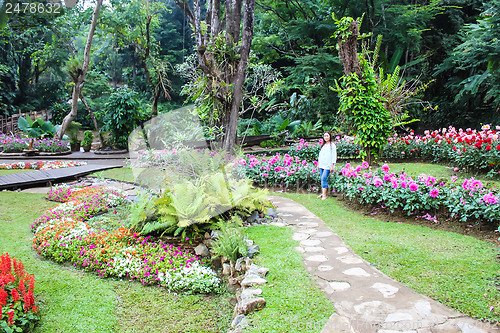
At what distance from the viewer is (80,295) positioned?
371cm

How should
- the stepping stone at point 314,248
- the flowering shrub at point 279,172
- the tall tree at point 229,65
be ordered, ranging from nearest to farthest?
1. the stepping stone at point 314,248
2. the flowering shrub at point 279,172
3. the tall tree at point 229,65

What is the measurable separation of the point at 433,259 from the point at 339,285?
1419 mm

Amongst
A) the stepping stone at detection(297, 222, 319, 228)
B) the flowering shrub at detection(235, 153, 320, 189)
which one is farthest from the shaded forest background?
the stepping stone at detection(297, 222, 319, 228)

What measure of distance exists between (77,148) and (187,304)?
1512 cm

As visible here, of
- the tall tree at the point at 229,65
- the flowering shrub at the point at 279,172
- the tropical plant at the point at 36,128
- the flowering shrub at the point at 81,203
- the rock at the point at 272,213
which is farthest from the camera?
the tropical plant at the point at 36,128

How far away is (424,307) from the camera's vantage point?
8.77 feet

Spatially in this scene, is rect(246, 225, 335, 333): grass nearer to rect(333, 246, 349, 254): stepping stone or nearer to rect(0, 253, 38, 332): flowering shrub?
rect(333, 246, 349, 254): stepping stone

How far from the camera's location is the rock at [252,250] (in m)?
3.92

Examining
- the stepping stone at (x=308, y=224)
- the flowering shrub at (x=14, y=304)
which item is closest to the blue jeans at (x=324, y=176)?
the stepping stone at (x=308, y=224)

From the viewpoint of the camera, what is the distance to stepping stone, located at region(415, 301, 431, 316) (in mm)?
2598

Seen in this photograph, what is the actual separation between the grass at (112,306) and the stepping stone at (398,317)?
4.84ft

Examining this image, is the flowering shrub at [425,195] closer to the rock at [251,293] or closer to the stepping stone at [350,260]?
the stepping stone at [350,260]

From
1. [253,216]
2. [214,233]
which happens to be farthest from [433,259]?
[214,233]

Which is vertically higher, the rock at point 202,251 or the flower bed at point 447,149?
the flower bed at point 447,149
